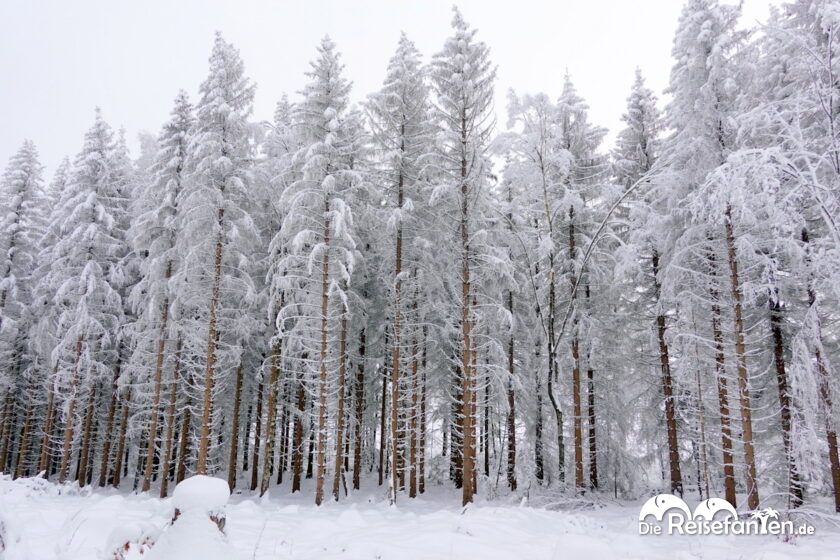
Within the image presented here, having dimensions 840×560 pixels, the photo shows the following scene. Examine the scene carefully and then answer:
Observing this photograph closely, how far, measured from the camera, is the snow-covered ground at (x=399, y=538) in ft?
20.3

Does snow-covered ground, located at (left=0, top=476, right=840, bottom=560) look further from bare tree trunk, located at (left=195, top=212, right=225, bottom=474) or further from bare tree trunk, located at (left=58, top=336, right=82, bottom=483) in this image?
bare tree trunk, located at (left=58, top=336, right=82, bottom=483)

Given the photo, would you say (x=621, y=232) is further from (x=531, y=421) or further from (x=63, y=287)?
(x=63, y=287)

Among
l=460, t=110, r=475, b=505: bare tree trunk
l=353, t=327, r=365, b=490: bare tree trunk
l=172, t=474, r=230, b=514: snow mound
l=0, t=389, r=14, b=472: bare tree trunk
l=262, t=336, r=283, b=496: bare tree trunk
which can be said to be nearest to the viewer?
l=172, t=474, r=230, b=514: snow mound

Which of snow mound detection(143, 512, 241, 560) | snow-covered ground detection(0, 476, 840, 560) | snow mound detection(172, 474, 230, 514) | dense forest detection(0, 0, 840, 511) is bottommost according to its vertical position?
snow-covered ground detection(0, 476, 840, 560)

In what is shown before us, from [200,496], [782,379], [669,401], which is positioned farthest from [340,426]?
[782,379]

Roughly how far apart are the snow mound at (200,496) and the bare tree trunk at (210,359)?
13916mm

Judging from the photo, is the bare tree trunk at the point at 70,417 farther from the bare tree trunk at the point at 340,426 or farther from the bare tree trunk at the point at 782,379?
the bare tree trunk at the point at 782,379

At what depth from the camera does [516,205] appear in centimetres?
2139

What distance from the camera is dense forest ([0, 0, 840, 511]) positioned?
15.5m

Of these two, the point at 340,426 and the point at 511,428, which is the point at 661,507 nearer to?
the point at 511,428

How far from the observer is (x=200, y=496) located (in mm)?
4734

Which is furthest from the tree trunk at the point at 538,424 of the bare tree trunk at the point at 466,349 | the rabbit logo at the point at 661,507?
the rabbit logo at the point at 661,507

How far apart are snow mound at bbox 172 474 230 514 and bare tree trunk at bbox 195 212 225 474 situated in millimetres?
13916

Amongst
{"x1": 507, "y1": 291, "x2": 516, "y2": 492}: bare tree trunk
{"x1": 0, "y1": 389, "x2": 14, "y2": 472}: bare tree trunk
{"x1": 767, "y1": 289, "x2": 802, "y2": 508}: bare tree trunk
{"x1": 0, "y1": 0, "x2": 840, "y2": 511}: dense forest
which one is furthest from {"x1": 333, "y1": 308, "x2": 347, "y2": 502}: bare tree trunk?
{"x1": 0, "y1": 389, "x2": 14, "y2": 472}: bare tree trunk
